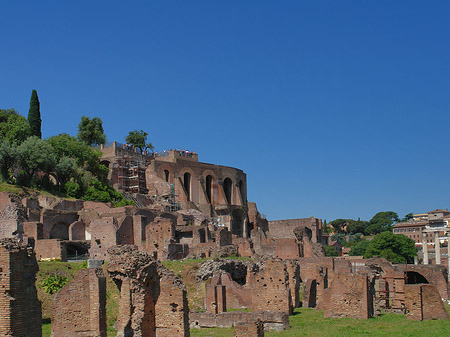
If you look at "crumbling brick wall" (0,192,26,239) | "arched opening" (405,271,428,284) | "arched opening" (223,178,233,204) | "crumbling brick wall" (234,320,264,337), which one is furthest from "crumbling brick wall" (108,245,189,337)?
"arched opening" (223,178,233,204)

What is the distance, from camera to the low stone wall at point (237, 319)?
24.6 metres

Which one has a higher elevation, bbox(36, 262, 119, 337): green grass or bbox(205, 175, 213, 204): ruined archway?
bbox(205, 175, 213, 204): ruined archway

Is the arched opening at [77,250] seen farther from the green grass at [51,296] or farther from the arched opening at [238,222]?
the arched opening at [238,222]

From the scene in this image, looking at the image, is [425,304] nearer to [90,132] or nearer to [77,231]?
[77,231]

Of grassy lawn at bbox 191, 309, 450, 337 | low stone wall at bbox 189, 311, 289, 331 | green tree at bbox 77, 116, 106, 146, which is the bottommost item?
grassy lawn at bbox 191, 309, 450, 337

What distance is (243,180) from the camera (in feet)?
254

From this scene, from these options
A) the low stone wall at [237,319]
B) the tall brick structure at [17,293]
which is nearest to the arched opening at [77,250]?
the low stone wall at [237,319]

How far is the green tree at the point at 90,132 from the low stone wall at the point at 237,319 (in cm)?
4615

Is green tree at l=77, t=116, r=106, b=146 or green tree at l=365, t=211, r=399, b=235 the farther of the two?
green tree at l=365, t=211, r=399, b=235

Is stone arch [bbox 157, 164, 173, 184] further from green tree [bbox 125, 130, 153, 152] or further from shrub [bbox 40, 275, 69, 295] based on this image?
shrub [bbox 40, 275, 69, 295]

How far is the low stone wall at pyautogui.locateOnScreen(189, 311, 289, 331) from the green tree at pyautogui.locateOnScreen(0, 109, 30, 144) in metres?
31.2

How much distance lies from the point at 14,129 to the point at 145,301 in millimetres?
40695

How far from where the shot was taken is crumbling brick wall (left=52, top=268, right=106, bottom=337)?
17.5 meters

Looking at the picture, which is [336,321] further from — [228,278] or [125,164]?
[125,164]
